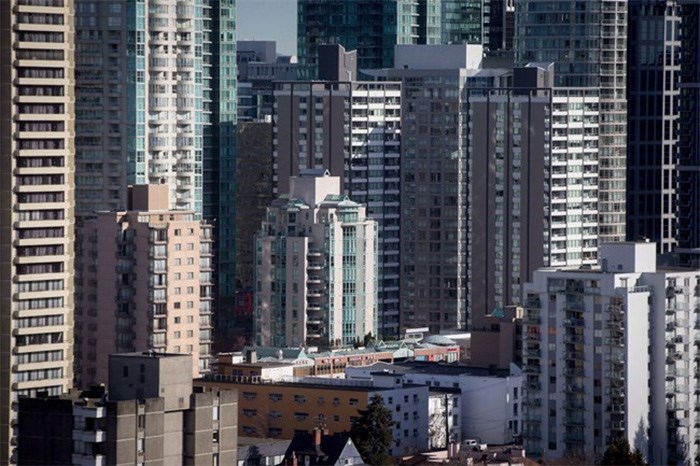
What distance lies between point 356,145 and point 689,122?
35.7 ft

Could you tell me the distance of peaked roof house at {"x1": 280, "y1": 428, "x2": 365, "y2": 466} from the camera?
230 feet

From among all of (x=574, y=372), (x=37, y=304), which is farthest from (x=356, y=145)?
(x=37, y=304)

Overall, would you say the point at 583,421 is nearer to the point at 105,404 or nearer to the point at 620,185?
the point at 105,404

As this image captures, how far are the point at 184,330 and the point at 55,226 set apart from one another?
13152mm

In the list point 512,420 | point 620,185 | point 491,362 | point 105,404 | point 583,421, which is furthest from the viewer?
point 620,185

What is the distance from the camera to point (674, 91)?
11075 cm

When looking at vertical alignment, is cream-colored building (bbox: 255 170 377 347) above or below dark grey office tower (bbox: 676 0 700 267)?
below

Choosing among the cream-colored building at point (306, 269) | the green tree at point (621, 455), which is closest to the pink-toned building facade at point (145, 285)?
the cream-colored building at point (306, 269)

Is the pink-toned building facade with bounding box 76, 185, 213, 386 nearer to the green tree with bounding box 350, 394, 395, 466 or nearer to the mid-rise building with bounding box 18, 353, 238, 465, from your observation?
the green tree with bounding box 350, 394, 395, 466

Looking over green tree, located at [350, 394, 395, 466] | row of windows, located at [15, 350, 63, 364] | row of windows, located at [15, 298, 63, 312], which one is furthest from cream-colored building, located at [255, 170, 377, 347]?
row of windows, located at [15, 350, 63, 364]

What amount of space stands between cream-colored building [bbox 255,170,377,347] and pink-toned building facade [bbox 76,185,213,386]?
10297mm

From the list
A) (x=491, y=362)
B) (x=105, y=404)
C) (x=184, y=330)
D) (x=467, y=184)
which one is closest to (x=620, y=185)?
(x=467, y=184)

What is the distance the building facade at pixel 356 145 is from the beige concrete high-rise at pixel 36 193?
3465 centimetres

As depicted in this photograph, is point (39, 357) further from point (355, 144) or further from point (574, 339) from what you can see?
point (355, 144)
